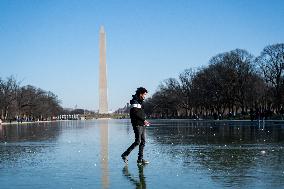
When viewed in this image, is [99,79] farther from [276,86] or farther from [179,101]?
[276,86]

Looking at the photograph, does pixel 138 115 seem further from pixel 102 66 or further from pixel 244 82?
pixel 102 66

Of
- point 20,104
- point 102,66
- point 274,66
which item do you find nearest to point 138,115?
point 274,66

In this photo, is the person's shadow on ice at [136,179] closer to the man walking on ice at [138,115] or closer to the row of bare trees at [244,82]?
the man walking on ice at [138,115]

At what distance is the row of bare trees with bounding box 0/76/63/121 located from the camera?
4151 inches

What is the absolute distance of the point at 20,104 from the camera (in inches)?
4560

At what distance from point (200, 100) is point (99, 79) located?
76.2ft

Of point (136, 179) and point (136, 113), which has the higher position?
point (136, 113)

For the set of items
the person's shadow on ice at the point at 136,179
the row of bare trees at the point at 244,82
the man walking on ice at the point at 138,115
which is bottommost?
the person's shadow on ice at the point at 136,179

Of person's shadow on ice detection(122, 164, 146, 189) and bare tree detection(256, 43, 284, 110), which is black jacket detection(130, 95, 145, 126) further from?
bare tree detection(256, 43, 284, 110)

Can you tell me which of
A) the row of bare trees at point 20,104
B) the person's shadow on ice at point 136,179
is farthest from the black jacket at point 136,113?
the row of bare trees at point 20,104

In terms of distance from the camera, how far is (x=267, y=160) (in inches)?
502

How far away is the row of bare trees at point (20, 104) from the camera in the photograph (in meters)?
105

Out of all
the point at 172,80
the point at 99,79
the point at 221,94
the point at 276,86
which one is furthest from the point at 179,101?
the point at 276,86

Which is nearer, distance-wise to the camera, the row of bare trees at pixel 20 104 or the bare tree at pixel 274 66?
the bare tree at pixel 274 66
